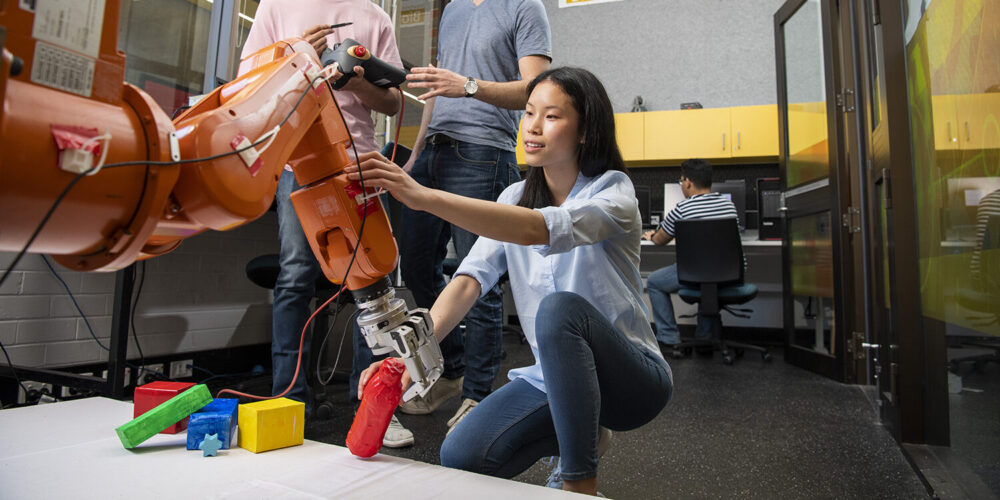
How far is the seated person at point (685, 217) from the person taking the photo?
12.2ft

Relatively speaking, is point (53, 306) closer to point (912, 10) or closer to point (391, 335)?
point (391, 335)

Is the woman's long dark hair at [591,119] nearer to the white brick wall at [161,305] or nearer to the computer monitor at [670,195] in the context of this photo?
the white brick wall at [161,305]

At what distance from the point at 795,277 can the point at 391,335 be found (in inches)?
132

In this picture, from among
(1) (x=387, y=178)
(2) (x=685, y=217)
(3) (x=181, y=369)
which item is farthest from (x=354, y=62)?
(2) (x=685, y=217)

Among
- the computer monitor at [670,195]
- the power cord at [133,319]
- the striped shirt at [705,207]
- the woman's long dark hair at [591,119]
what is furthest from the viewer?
the computer monitor at [670,195]

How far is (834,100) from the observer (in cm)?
297

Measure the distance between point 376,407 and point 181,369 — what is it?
2.04m

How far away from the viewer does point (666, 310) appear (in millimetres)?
3832

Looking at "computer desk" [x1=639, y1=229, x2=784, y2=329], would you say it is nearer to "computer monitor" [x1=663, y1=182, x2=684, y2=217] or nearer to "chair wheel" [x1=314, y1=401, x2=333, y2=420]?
"computer monitor" [x1=663, y1=182, x2=684, y2=217]

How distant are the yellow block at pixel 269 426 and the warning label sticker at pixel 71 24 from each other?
70cm

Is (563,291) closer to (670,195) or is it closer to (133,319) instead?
(133,319)

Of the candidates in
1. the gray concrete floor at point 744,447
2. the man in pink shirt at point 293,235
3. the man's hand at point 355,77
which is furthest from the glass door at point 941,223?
the man in pink shirt at point 293,235

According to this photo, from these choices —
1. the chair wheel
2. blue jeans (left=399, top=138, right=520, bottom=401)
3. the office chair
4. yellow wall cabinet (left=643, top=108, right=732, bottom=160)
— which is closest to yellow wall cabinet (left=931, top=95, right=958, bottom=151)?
blue jeans (left=399, top=138, right=520, bottom=401)

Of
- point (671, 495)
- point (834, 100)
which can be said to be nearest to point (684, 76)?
point (834, 100)
